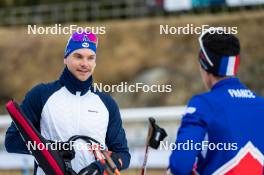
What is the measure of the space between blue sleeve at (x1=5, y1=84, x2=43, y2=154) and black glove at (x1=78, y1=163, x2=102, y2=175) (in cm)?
49

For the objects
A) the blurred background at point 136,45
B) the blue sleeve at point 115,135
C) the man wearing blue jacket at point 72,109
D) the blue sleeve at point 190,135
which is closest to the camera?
the blue sleeve at point 190,135

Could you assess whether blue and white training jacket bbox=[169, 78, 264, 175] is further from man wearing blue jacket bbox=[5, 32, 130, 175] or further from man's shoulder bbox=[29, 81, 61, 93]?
man's shoulder bbox=[29, 81, 61, 93]

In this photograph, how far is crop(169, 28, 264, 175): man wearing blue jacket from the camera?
156 inches

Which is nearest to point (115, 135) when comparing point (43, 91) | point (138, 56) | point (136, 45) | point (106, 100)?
point (106, 100)

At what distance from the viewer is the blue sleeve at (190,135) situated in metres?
3.94

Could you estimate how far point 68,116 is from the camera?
5.18 metres

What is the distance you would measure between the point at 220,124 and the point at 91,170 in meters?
1.19

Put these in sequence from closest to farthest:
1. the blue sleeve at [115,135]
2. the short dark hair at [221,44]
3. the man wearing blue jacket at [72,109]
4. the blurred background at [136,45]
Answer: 1. the short dark hair at [221,44]
2. the man wearing blue jacket at [72,109]
3. the blue sleeve at [115,135]
4. the blurred background at [136,45]

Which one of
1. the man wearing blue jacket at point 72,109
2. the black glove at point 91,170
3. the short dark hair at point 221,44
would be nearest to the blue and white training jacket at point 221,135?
the short dark hair at point 221,44

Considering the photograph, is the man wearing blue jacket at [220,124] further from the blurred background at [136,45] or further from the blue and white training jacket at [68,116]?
the blurred background at [136,45]

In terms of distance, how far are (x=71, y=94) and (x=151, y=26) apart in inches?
776

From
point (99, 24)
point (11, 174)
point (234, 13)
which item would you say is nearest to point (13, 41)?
point (99, 24)

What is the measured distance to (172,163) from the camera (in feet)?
13.2

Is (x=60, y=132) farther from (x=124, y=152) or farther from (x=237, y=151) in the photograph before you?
(x=237, y=151)
